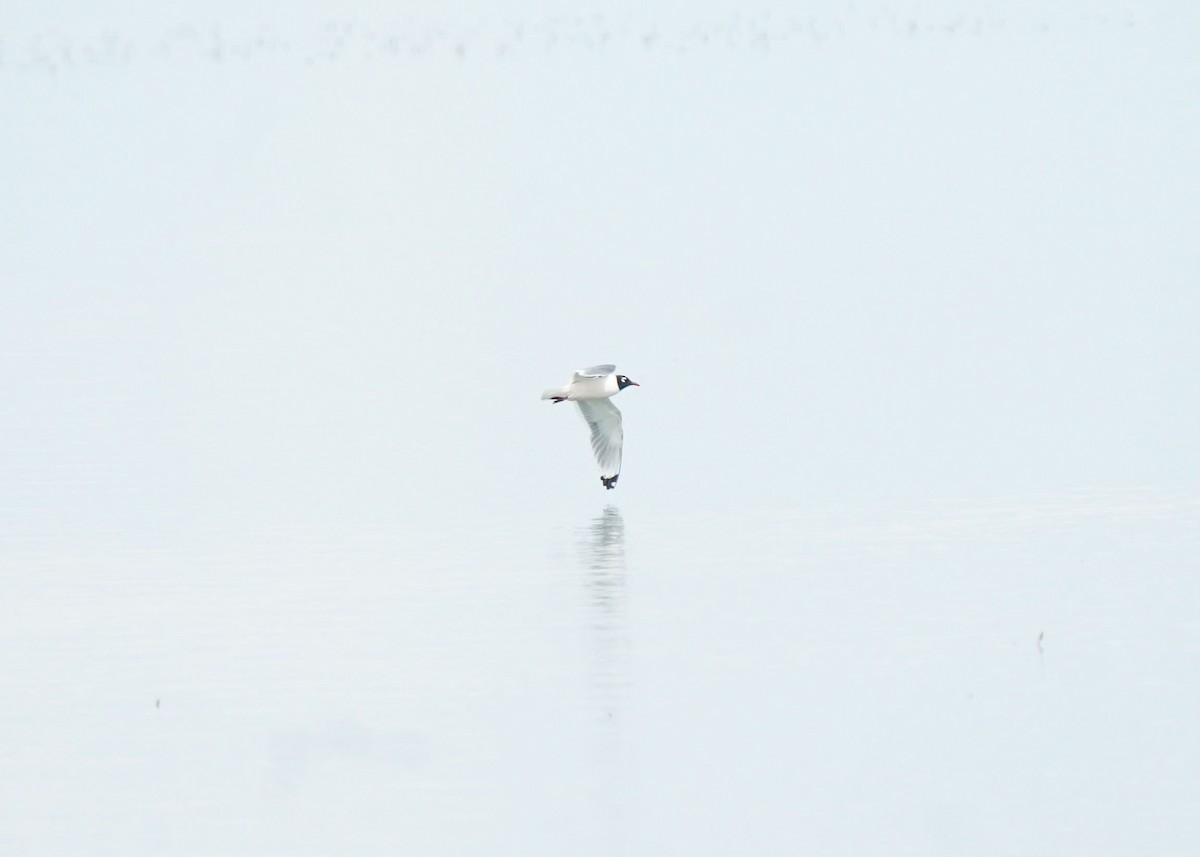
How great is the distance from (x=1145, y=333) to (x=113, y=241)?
42.9 ft

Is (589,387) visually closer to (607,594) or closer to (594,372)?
(594,372)

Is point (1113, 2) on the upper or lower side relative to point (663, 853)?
upper

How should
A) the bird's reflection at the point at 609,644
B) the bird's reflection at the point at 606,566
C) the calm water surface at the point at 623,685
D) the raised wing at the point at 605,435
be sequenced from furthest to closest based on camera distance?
1. the raised wing at the point at 605,435
2. the bird's reflection at the point at 606,566
3. the bird's reflection at the point at 609,644
4. the calm water surface at the point at 623,685

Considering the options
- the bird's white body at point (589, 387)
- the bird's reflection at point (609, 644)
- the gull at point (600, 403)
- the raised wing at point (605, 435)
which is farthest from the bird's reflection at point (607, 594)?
the bird's white body at point (589, 387)

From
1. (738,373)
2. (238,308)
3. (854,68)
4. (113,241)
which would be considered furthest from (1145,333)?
(854,68)

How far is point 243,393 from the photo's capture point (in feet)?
62.4

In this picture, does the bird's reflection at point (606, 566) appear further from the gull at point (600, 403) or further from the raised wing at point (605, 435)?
the gull at point (600, 403)

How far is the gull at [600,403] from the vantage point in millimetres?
15195

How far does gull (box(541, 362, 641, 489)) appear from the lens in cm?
1520

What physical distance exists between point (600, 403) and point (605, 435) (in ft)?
0.96

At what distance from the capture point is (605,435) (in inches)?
601

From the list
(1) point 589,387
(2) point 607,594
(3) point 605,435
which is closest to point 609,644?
(2) point 607,594

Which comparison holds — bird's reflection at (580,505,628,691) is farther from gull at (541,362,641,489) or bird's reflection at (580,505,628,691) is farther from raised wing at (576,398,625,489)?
gull at (541,362,641,489)

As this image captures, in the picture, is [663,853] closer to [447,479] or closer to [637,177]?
[447,479]
